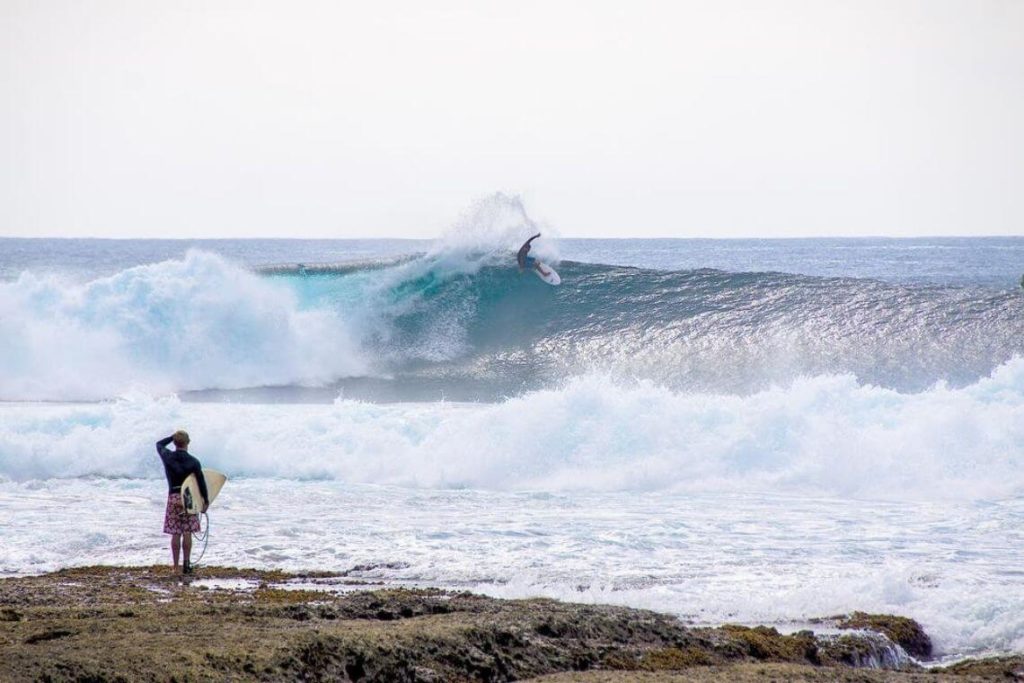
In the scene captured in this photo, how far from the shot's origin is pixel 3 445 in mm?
14812

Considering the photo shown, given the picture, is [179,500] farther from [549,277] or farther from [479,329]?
[549,277]

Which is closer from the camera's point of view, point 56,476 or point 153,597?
point 153,597

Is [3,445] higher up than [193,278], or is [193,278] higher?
[193,278]

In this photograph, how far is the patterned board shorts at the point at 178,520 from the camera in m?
8.91

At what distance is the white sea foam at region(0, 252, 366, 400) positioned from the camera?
894 inches

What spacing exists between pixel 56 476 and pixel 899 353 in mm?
14546

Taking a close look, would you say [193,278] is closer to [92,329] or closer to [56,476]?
[92,329]

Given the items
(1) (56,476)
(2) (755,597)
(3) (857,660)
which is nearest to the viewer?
(3) (857,660)

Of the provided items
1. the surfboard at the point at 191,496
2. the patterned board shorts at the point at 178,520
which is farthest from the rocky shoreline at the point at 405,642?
A: the surfboard at the point at 191,496

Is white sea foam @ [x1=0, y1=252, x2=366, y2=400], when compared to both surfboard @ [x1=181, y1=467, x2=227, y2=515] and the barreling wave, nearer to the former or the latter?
the barreling wave

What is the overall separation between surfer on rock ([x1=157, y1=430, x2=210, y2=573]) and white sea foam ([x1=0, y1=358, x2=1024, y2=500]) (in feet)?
15.8

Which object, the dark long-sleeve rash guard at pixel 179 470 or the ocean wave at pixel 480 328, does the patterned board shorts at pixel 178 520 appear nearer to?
the dark long-sleeve rash guard at pixel 179 470

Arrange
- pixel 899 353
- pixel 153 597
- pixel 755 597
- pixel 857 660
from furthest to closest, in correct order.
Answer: pixel 899 353
pixel 755 597
pixel 153 597
pixel 857 660

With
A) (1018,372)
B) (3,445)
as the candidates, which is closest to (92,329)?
(3,445)
